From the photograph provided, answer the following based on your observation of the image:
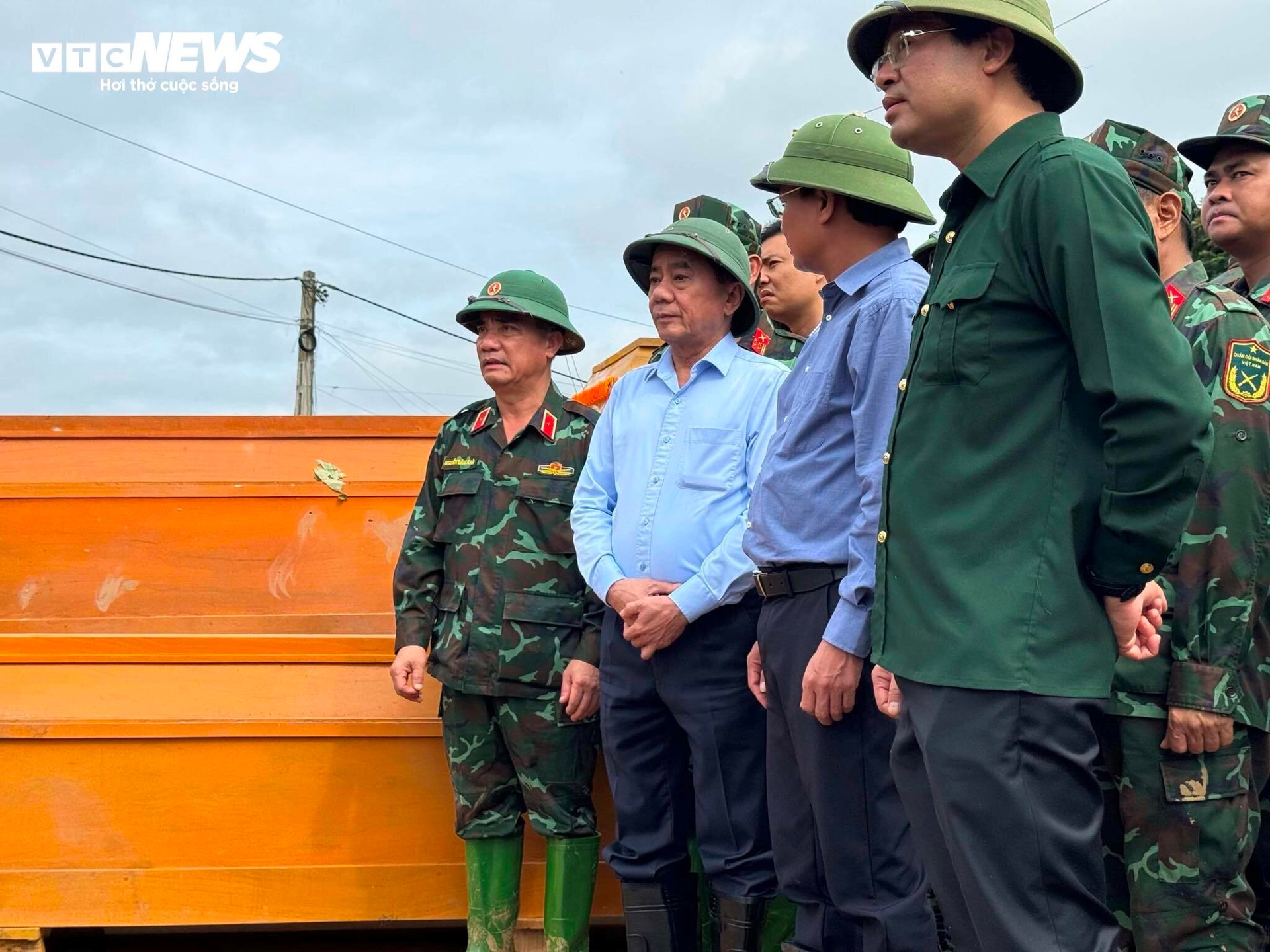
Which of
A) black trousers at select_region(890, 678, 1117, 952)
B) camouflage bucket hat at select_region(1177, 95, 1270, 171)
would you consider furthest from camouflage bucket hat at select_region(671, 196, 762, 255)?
black trousers at select_region(890, 678, 1117, 952)

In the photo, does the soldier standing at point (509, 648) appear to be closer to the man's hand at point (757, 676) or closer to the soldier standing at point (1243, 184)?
the man's hand at point (757, 676)

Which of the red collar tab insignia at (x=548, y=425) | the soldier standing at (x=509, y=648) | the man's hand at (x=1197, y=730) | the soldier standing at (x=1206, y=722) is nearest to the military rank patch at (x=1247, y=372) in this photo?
the soldier standing at (x=1206, y=722)

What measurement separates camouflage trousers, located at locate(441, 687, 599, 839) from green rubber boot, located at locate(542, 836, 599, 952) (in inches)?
1.5

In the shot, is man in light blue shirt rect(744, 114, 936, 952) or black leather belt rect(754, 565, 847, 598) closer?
man in light blue shirt rect(744, 114, 936, 952)

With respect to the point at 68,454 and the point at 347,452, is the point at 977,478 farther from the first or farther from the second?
the point at 68,454

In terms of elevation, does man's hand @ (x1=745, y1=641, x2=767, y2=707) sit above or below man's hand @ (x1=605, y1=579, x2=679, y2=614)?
below

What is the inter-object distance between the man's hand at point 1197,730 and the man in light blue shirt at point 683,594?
2.92ft

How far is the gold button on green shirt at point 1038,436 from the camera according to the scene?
155 centimetres

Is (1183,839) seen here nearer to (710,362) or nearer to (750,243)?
(710,362)

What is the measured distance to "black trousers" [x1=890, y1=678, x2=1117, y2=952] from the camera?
1573 millimetres

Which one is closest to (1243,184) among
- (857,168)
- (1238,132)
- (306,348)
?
(1238,132)

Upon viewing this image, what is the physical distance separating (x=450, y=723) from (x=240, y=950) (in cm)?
115

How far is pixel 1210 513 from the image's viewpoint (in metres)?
2.39

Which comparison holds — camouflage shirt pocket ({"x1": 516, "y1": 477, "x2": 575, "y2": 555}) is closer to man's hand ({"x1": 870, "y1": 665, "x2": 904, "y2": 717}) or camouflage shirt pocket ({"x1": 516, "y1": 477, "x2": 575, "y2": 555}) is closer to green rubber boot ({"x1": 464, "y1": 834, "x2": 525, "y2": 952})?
green rubber boot ({"x1": 464, "y1": 834, "x2": 525, "y2": 952})
